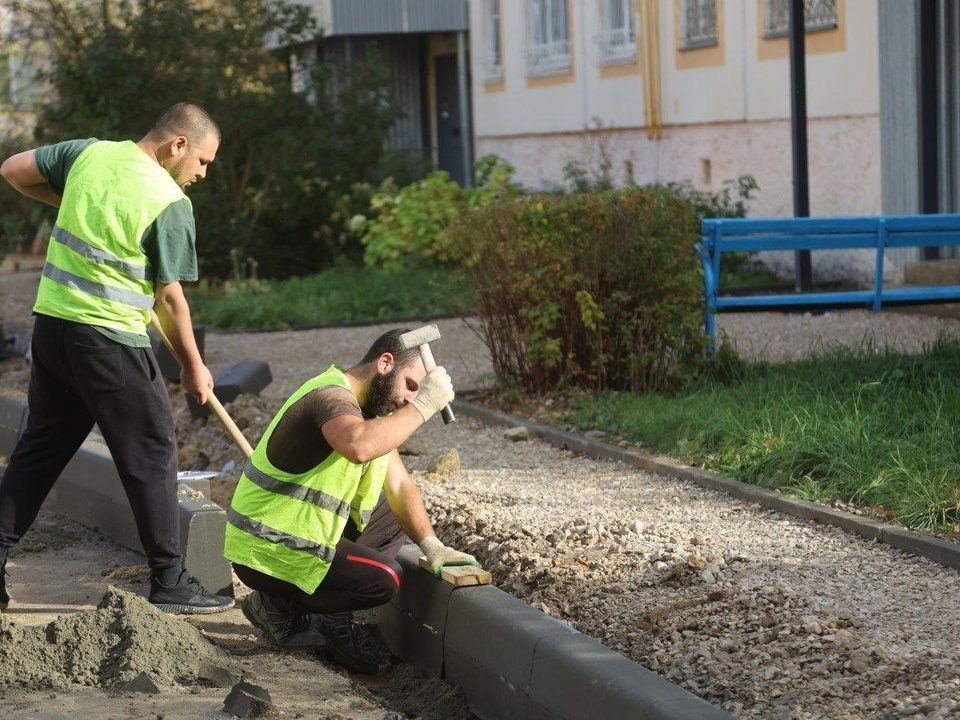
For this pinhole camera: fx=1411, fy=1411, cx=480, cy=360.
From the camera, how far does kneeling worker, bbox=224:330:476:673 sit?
462cm

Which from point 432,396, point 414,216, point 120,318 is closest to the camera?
point 432,396

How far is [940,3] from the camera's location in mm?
12742

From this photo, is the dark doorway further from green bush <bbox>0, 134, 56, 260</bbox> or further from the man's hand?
the man's hand

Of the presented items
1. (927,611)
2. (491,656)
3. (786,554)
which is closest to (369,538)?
(491,656)

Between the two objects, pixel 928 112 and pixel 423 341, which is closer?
pixel 423 341

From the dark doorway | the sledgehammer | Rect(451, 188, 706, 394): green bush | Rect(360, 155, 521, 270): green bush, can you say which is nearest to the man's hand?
the sledgehammer

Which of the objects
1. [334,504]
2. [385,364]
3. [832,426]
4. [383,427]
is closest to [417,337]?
[385,364]

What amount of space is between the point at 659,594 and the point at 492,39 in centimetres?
1808

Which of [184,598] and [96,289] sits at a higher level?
[96,289]

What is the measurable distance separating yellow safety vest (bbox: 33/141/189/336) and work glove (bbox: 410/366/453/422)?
127 cm

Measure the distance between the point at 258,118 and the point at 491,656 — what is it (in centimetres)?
1336

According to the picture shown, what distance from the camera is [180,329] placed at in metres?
5.26

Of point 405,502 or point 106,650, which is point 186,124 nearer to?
point 405,502

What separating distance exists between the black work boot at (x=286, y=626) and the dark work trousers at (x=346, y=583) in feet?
0.17
